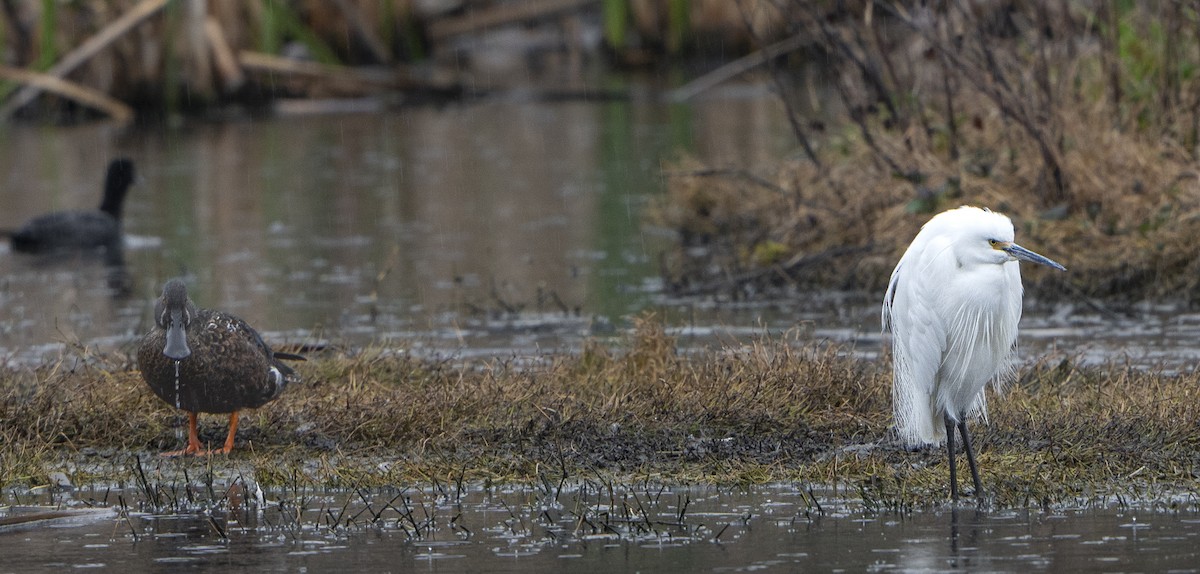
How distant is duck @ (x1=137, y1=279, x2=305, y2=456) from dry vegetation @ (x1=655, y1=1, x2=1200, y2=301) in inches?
182

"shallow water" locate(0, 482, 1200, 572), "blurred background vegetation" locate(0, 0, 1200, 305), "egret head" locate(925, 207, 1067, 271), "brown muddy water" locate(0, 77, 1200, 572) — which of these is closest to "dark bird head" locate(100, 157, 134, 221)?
"brown muddy water" locate(0, 77, 1200, 572)

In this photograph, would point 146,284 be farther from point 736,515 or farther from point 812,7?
point 736,515

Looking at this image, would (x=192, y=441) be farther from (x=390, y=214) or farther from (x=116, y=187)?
(x=390, y=214)

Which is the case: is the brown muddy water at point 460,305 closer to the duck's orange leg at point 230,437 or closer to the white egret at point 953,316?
the duck's orange leg at point 230,437

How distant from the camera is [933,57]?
1134 centimetres

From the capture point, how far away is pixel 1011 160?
1154 cm

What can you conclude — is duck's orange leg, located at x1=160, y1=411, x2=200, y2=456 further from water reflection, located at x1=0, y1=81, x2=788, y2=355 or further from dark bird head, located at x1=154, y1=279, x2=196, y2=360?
water reflection, located at x1=0, y1=81, x2=788, y2=355

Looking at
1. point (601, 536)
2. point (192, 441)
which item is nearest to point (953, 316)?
point (601, 536)

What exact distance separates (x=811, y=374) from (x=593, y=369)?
1.15 m

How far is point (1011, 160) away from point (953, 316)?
5.59 meters

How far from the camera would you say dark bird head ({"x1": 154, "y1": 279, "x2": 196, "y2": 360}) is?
6887 mm

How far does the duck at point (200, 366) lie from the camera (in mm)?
6988

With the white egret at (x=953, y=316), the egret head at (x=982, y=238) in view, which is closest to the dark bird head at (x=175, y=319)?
the white egret at (x=953, y=316)

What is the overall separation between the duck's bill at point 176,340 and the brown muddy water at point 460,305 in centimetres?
51
